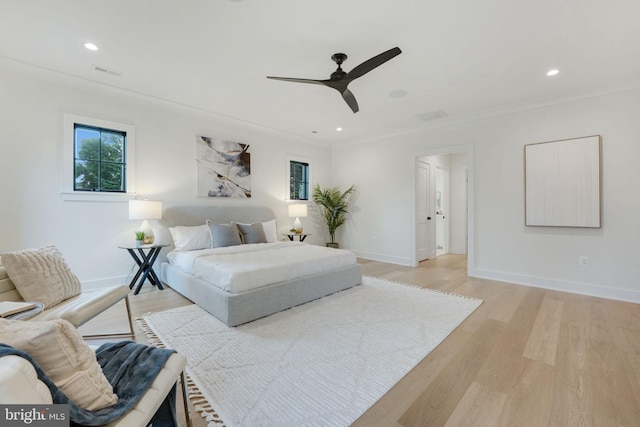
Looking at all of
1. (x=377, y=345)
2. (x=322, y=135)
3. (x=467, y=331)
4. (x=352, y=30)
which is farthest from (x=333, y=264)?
(x=322, y=135)

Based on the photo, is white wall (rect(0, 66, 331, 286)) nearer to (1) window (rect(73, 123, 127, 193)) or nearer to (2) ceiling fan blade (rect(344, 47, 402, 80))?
(1) window (rect(73, 123, 127, 193))

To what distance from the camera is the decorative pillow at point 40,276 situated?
1.92m

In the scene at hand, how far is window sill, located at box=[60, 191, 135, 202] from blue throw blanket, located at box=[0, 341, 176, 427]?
317 centimetres

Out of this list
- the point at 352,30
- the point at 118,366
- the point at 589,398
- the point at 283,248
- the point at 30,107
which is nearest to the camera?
the point at 118,366

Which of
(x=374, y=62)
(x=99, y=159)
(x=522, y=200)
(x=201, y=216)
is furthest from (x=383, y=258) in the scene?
(x=99, y=159)

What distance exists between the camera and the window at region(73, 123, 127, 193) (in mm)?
3621

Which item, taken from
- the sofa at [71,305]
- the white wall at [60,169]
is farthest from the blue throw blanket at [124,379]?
the white wall at [60,169]

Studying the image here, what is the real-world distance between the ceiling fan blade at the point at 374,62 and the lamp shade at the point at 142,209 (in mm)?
3076

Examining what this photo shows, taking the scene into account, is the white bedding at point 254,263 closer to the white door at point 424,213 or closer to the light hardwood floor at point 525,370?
the light hardwood floor at point 525,370

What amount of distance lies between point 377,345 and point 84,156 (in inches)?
173

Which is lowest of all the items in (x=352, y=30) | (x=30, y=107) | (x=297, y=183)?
(x=297, y=183)

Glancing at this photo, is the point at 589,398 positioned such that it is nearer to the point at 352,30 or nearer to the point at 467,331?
the point at 467,331

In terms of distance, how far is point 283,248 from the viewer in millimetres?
4215

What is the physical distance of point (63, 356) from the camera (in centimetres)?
87
